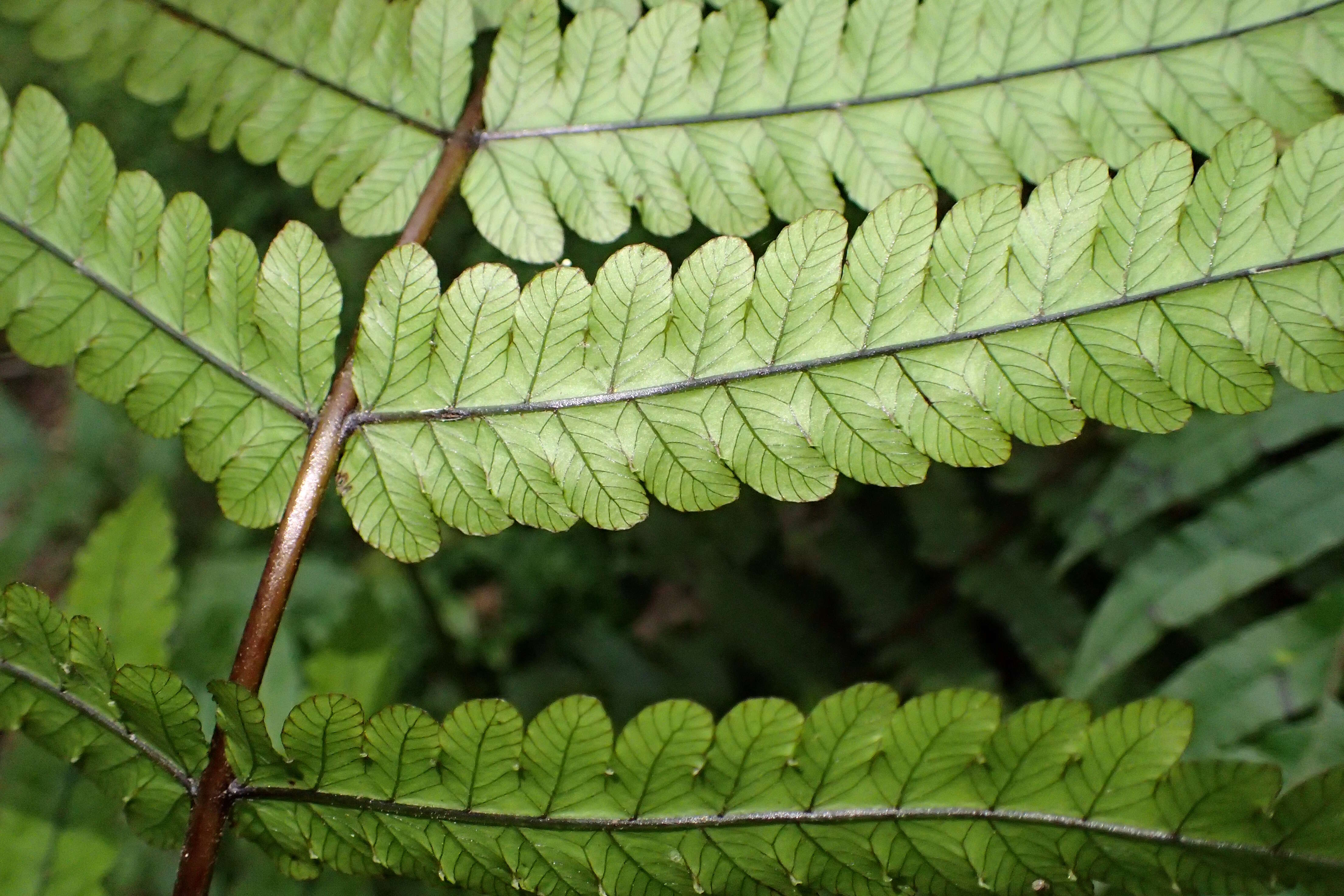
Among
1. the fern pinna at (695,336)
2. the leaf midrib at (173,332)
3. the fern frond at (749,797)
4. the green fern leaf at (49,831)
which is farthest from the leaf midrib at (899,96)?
the green fern leaf at (49,831)

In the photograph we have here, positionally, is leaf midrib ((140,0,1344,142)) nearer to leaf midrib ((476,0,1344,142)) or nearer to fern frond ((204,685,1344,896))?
leaf midrib ((476,0,1344,142))

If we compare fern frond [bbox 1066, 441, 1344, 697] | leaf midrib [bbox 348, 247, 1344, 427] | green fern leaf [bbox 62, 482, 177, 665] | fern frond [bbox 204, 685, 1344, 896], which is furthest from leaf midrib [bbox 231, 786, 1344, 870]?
fern frond [bbox 1066, 441, 1344, 697]

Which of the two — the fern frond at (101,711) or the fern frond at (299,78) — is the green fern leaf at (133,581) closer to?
the fern frond at (101,711)

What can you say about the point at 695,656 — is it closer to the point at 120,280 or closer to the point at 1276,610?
the point at 1276,610

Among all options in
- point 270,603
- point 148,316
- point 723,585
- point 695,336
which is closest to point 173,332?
point 148,316

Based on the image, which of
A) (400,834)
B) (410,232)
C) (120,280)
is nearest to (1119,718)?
(400,834)

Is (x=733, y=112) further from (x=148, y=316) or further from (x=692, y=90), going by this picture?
(x=148, y=316)
